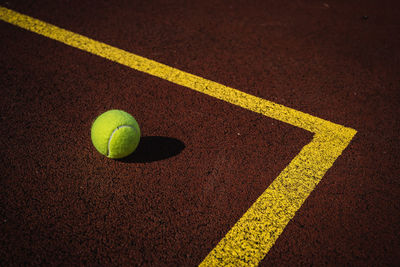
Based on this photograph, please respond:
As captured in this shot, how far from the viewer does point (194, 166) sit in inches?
98.9

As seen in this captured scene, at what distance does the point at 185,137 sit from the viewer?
8.94 ft

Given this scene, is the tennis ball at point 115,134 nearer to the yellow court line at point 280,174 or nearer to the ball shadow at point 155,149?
the ball shadow at point 155,149

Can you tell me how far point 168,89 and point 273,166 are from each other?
1228 mm

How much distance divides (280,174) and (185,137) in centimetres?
80

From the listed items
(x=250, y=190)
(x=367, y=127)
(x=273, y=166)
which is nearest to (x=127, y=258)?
(x=250, y=190)

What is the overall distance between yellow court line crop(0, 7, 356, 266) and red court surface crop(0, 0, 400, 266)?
2.4 inches

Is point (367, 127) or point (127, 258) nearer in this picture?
point (127, 258)

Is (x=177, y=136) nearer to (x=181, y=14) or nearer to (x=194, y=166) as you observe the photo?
(x=194, y=166)

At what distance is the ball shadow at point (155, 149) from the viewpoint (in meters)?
2.56

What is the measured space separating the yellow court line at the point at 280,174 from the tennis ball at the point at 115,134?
3.06 feet

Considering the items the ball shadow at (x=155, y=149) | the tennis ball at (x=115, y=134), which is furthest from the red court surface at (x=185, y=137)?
the tennis ball at (x=115, y=134)

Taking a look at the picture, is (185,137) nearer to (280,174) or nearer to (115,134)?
(115,134)

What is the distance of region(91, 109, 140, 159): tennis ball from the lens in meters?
2.33

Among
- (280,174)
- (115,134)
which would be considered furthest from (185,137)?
(280,174)
